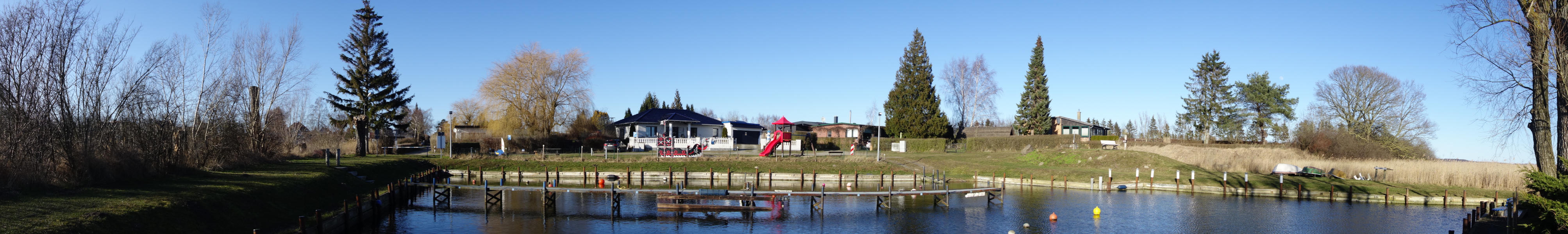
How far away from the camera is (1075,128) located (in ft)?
247

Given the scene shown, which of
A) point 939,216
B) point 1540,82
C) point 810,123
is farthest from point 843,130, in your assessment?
point 1540,82

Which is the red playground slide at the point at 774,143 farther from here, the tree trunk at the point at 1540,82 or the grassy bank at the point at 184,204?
the tree trunk at the point at 1540,82

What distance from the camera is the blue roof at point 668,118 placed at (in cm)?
5694

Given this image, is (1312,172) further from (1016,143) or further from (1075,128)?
(1075,128)

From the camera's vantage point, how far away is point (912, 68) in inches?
2482

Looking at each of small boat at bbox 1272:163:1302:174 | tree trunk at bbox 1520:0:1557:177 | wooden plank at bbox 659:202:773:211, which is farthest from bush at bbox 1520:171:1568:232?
small boat at bbox 1272:163:1302:174

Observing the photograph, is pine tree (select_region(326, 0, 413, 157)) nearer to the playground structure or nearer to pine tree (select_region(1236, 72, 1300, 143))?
the playground structure

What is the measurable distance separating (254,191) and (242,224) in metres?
3.39

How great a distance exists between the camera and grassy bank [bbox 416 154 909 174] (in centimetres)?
4009

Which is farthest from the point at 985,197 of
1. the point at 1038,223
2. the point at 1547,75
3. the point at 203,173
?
the point at 203,173

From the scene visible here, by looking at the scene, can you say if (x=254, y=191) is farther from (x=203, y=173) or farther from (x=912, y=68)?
(x=912, y=68)

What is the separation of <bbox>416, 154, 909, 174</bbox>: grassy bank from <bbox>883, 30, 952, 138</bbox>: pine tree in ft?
57.8

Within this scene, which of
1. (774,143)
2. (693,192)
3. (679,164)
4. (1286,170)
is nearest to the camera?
(693,192)

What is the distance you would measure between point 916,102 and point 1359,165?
28774mm
